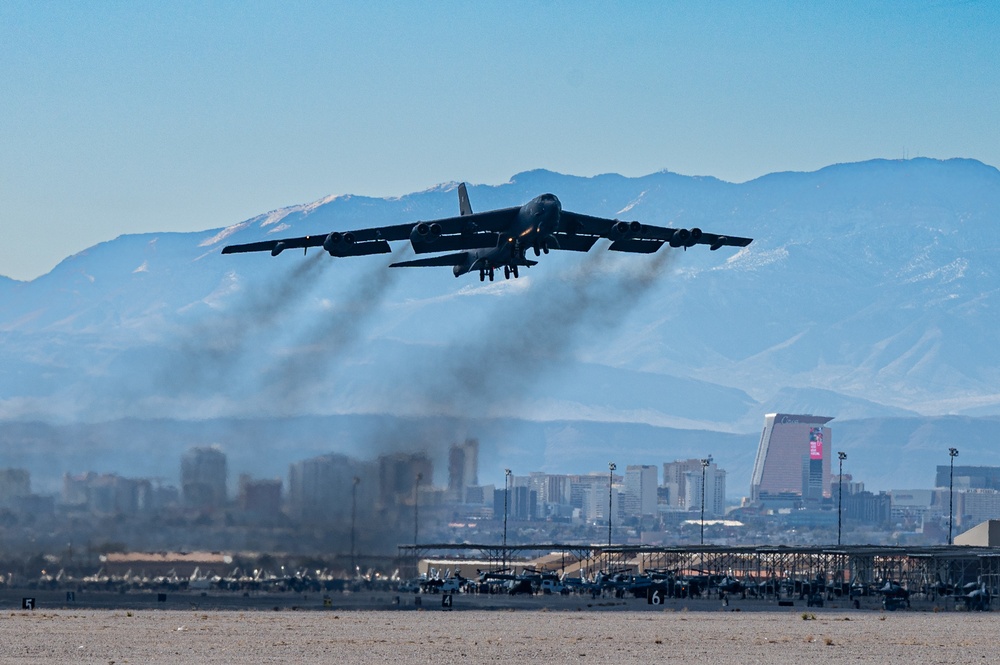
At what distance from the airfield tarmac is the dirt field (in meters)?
0.07

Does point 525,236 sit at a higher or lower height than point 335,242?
higher

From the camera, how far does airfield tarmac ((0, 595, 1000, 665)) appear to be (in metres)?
65.3

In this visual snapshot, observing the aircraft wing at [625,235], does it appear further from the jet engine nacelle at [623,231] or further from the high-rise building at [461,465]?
the high-rise building at [461,465]

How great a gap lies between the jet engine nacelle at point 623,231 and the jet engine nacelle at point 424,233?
9.94 metres

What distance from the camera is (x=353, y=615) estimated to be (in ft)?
302

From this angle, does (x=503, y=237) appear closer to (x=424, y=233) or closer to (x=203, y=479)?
(x=424, y=233)

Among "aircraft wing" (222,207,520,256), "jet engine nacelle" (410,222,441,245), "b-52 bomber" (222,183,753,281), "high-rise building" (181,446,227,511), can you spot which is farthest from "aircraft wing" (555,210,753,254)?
"high-rise building" (181,446,227,511)

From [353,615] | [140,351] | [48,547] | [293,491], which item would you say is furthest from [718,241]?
[140,351]

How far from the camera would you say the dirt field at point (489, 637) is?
213 ft

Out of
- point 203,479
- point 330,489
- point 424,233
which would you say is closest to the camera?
point 424,233

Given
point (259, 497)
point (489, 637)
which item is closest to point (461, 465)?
point (259, 497)

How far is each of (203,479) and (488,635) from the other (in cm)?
4430

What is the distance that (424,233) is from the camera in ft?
295

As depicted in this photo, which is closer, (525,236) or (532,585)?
(525,236)
